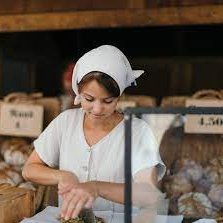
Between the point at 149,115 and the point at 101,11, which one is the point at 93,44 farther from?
the point at 149,115

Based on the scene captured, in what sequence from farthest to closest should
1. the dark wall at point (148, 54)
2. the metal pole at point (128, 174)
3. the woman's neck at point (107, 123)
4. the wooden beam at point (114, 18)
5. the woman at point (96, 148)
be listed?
the dark wall at point (148, 54), the wooden beam at point (114, 18), the woman's neck at point (107, 123), the woman at point (96, 148), the metal pole at point (128, 174)

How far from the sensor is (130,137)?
5.36 feet

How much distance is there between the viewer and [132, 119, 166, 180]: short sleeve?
1683mm

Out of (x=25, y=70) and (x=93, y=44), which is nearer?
(x=25, y=70)

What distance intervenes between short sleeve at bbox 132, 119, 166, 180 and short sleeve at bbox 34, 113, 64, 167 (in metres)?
0.47

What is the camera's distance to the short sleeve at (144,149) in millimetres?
1683

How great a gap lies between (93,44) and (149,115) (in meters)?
4.15

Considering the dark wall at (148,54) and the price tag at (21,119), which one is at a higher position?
the dark wall at (148,54)

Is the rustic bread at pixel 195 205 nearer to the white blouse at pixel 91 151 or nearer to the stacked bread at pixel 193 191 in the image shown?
the stacked bread at pixel 193 191

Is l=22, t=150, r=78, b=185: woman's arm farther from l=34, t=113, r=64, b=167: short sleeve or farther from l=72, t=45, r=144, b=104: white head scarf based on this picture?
l=72, t=45, r=144, b=104: white head scarf

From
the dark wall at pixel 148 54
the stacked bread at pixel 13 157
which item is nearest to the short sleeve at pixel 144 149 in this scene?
the stacked bread at pixel 13 157

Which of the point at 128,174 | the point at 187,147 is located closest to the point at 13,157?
the point at 187,147

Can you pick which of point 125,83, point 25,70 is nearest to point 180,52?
point 25,70

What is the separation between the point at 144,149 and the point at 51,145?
1.67 ft
